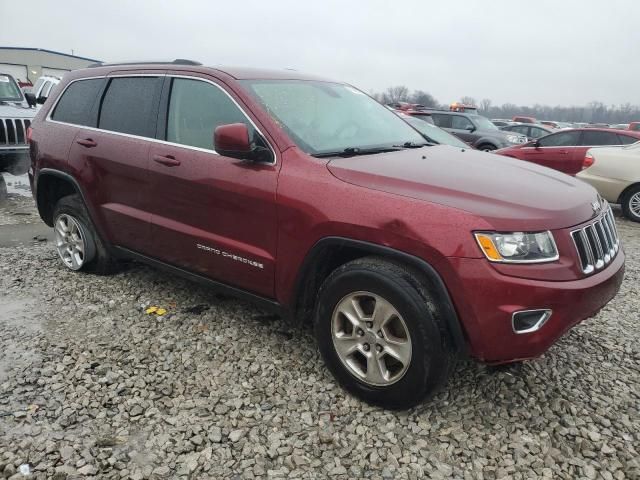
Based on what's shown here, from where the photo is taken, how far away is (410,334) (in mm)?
2463

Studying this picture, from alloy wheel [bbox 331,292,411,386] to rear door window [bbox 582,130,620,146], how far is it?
8751mm

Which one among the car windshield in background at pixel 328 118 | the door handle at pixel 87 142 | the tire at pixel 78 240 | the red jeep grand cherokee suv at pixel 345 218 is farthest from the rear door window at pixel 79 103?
the car windshield in background at pixel 328 118

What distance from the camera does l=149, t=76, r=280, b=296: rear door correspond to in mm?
2971

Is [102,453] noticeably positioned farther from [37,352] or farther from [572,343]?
[572,343]

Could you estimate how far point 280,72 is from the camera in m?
3.66

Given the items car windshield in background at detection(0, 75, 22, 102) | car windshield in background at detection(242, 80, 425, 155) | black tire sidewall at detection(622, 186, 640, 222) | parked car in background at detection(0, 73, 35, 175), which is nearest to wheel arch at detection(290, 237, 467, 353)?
car windshield in background at detection(242, 80, 425, 155)

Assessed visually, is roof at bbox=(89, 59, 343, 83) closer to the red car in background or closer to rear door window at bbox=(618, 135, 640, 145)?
the red car in background

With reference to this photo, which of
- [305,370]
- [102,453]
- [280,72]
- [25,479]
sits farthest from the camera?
[280,72]

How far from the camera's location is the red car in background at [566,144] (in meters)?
9.36

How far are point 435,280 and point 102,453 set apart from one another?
69.1 inches

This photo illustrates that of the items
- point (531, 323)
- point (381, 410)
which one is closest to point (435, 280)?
point (531, 323)

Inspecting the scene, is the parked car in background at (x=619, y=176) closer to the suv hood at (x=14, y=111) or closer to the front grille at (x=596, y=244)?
the front grille at (x=596, y=244)

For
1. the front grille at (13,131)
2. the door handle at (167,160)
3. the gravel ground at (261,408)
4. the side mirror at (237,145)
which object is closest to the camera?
the gravel ground at (261,408)

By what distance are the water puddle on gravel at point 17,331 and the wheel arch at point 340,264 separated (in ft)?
5.64
